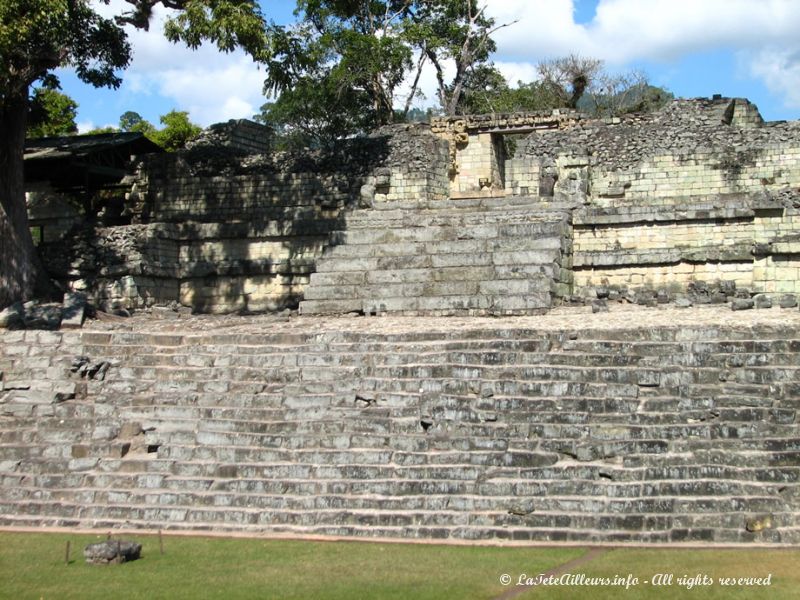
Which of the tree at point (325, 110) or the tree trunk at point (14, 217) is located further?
the tree at point (325, 110)

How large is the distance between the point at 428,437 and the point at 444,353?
5.08 feet

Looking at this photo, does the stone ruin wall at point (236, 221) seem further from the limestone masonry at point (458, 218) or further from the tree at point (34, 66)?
the tree at point (34, 66)

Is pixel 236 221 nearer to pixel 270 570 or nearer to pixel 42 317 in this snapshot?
pixel 42 317

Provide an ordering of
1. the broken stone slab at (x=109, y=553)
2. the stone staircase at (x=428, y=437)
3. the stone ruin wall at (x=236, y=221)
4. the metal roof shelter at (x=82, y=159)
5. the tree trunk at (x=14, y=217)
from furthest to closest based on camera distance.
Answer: the metal roof shelter at (x=82, y=159) → the stone ruin wall at (x=236, y=221) → the tree trunk at (x=14, y=217) → the stone staircase at (x=428, y=437) → the broken stone slab at (x=109, y=553)

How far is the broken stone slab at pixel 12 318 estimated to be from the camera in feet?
48.1

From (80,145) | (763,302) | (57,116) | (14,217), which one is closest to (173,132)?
(57,116)

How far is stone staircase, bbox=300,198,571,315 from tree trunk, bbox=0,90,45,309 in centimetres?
472

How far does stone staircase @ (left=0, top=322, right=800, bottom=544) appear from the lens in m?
9.16

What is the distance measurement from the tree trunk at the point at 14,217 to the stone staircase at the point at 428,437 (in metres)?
4.00

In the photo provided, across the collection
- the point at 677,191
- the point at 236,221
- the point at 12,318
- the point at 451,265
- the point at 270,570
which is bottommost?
the point at 270,570

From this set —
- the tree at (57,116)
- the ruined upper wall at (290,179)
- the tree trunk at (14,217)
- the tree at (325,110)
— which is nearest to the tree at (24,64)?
the tree trunk at (14,217)

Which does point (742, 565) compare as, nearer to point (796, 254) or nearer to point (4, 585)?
point (4, 585)

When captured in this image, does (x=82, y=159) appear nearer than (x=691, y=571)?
No

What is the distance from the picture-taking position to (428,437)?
10234mm
